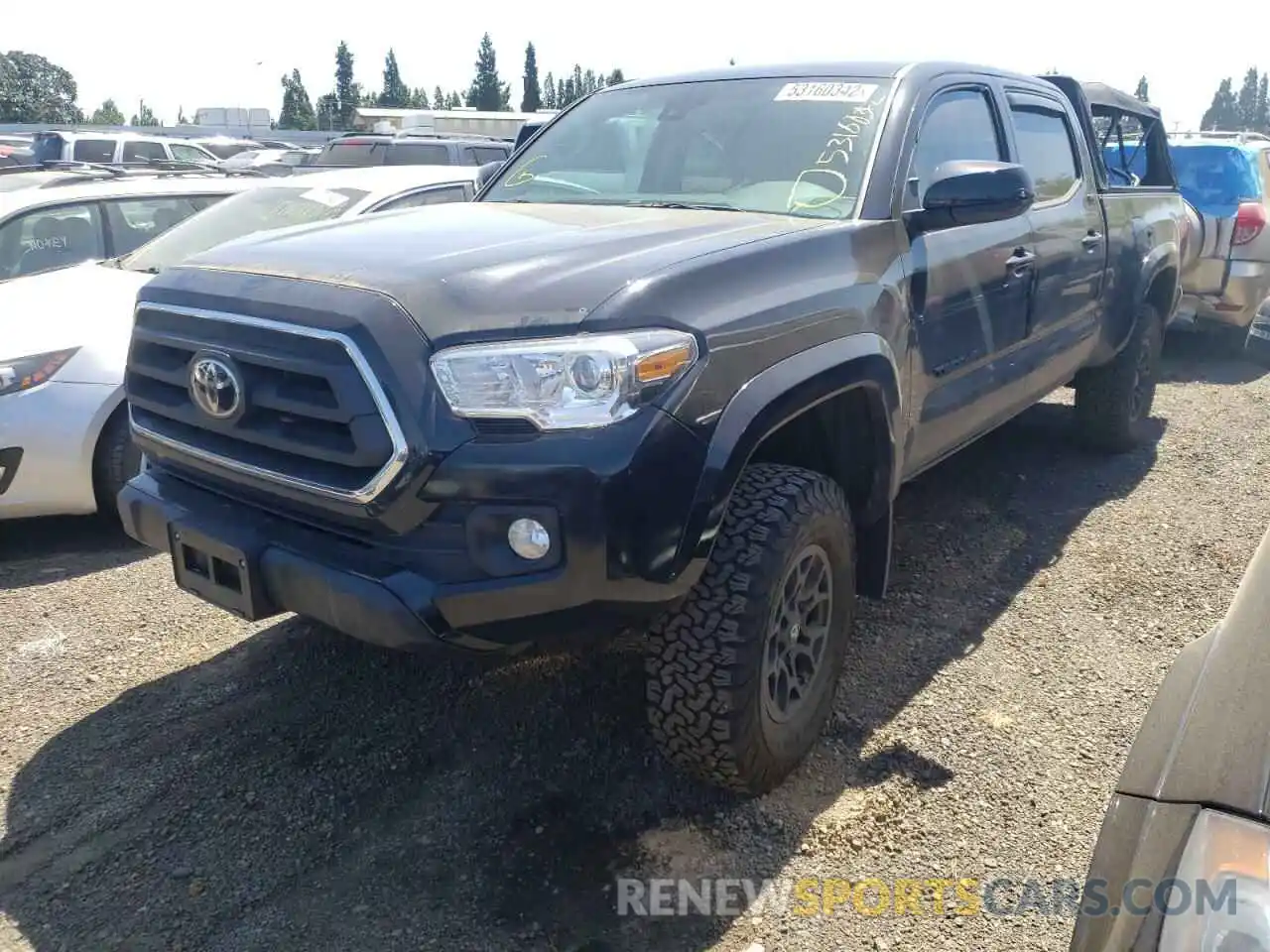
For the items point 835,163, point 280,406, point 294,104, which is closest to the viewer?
point 280,406

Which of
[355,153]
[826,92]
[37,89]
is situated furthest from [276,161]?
[37,89]

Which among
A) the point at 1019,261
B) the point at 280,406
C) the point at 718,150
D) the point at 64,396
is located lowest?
the point at 64,396

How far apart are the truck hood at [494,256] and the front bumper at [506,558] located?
315 mm

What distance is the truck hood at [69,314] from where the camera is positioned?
14.3ft

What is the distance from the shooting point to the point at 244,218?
221 inches

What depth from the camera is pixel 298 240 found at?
287 centimetres

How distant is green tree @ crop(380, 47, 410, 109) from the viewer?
9581 cm

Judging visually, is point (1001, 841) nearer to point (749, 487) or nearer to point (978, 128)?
point (749, 487)

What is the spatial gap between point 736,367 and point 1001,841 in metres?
1.37

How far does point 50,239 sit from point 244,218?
1.07 m

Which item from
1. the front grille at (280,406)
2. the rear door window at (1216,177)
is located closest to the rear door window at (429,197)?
the front grille at (280,406)

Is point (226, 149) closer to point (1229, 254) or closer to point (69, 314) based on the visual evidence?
point (69, 314)

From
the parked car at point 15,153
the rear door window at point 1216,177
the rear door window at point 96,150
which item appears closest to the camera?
the rear door window at point 1216,177

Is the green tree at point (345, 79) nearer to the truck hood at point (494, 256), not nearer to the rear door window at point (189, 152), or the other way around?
the rear door window at point (189, 152)
